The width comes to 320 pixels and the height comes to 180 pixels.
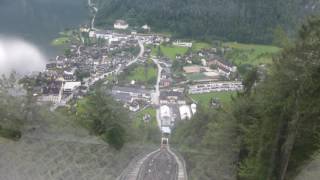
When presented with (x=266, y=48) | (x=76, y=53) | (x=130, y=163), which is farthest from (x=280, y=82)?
(x=266, y=48)

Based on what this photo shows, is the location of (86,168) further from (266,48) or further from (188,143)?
(266,48)

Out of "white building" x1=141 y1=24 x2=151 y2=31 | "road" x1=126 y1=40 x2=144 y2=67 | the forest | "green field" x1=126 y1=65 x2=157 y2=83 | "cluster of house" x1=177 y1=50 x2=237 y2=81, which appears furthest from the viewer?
"white building" x1=141 y1=24 x2=151 y2=31

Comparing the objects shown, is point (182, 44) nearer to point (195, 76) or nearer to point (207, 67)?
point (207, 67)

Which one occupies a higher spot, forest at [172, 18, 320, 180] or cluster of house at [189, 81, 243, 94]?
forest at [172, 18, 320, 180]

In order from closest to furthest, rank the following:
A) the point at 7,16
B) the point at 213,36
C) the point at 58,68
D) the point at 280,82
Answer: the point at 280,82 < the point at 58,68 < the point at 213,36 < the point at 7,16

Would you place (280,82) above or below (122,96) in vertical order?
above

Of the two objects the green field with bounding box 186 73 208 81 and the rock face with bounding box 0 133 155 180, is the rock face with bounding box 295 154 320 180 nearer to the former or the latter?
the rock face with bounding box 0 133 155 180

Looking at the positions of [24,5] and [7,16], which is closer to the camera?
[7,16]

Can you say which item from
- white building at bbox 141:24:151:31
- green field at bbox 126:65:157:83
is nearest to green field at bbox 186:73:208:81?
green field at bbox 126:65:157:83
